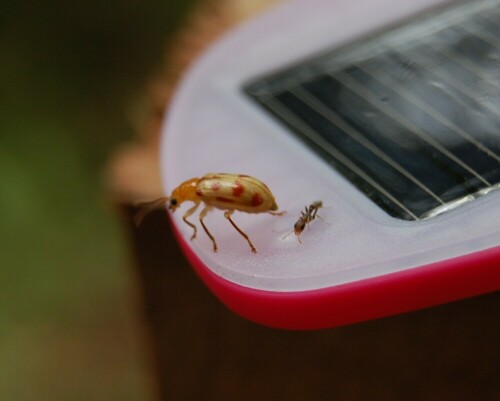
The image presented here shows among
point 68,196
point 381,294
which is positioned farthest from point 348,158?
point 68,196

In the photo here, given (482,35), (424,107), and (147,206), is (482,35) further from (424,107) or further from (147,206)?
(147,206)

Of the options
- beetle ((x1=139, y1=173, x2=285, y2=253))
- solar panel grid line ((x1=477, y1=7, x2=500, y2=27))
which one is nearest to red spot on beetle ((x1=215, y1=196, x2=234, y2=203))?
beetle ((x1=139, y1=173, x2=285, y2=253))

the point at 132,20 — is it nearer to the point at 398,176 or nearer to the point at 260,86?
the point at 260,86

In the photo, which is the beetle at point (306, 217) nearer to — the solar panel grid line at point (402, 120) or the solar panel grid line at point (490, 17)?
the solar panel grid line at point (402, 120)

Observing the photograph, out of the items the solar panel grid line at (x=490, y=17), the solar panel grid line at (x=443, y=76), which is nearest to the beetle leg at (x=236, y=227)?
the solar panel grid line at (x=443, y=76)

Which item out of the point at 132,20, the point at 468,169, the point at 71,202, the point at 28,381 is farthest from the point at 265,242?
the point at 132,20
